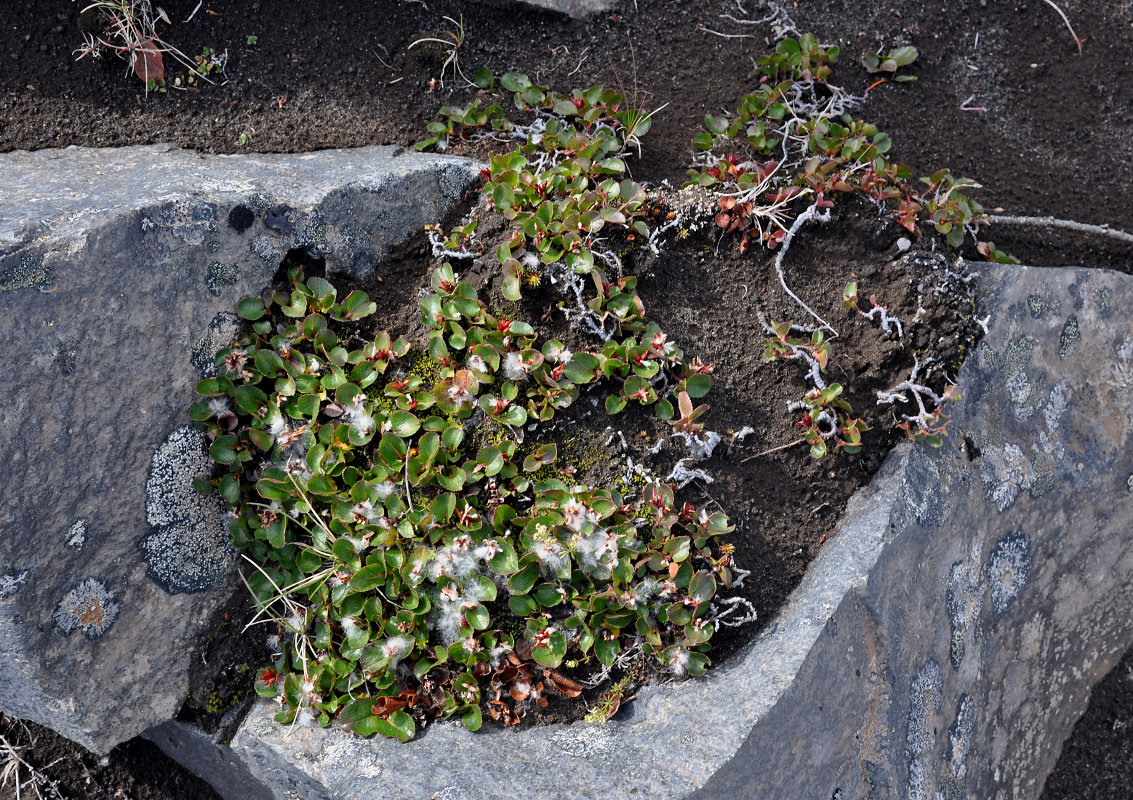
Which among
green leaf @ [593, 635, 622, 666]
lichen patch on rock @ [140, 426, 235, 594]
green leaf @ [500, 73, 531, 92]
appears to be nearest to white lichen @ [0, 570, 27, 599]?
lichen patch on rock @ [140, 426, 235, 594]

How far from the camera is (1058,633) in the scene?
138 inches

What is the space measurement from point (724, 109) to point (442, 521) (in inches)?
96.9

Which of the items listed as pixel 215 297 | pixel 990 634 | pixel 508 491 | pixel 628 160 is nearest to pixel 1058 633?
pixel 990 634

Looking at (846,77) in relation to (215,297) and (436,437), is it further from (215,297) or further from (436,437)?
(215,297)

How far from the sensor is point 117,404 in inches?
107

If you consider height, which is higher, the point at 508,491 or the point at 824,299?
the point at 824,299

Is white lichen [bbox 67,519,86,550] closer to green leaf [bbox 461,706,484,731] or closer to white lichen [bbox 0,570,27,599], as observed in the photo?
white lichen [bbox 0,570,27,599]

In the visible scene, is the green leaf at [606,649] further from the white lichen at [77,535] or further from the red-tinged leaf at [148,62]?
the red-tinged leaf at [148,62]

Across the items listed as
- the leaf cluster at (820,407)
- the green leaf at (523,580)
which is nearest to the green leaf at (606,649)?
the green leaf at (523,580)

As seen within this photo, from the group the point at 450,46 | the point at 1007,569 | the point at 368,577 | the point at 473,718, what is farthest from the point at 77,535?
the point at 1007,569

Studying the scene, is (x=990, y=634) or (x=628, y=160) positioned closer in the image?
(x=990, y=634)

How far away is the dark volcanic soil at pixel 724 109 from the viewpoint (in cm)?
303

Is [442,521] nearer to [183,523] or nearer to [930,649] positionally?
[183,523]

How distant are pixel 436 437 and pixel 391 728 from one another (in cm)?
95
